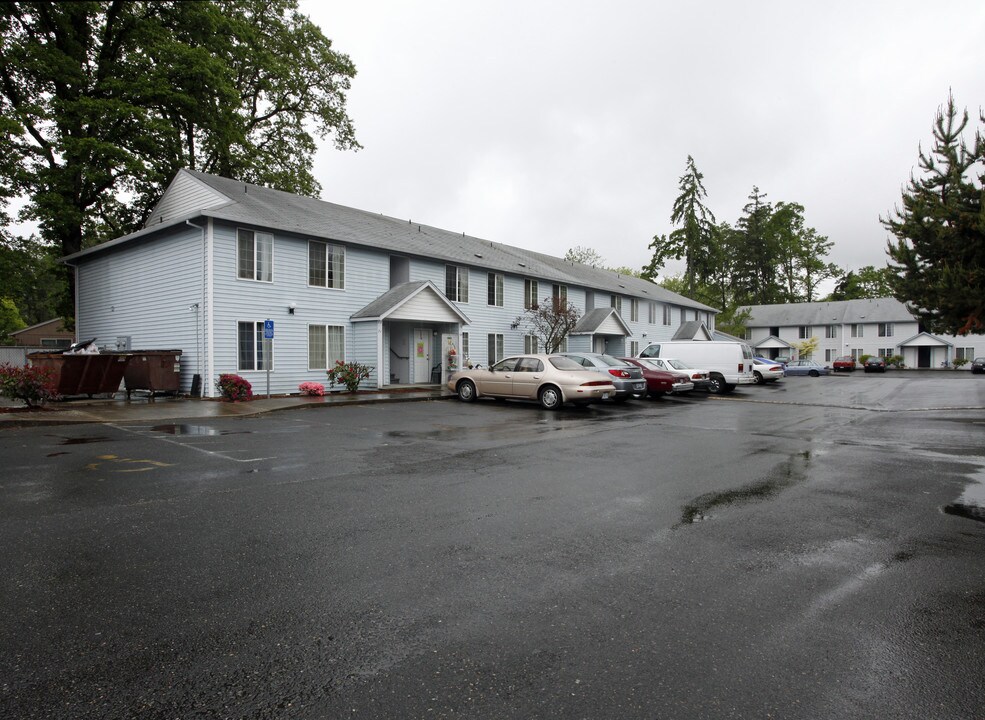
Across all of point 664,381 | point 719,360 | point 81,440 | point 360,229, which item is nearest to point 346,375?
point 360,229

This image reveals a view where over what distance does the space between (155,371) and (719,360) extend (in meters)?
21.0

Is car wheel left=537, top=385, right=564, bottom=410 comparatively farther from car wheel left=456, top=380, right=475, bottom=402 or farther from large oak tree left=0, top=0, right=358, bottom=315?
large oak tree left=0, top=0, right=358, bottom=315

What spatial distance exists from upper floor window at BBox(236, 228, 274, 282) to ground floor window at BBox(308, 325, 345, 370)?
8.05 ft

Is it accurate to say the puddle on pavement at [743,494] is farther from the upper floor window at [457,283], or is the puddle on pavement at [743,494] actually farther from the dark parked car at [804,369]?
the dark parked car at [804,369]

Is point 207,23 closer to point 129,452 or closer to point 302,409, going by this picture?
point 302,409

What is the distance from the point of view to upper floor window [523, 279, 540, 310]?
30.2 metres

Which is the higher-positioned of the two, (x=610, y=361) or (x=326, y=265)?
(x=326, y=265)

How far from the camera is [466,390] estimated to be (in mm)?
18281

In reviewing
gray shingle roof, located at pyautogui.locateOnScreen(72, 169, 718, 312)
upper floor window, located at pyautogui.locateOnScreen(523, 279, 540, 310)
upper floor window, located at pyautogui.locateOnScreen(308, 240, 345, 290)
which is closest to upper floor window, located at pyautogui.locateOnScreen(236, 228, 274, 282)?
gray shingle roof, located at pyautogui.locateOnScreen(72, 169, 718, 312)

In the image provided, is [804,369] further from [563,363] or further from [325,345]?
[325,345]

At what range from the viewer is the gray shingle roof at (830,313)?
63500 millimetres

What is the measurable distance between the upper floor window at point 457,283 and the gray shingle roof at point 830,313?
47.8 metres

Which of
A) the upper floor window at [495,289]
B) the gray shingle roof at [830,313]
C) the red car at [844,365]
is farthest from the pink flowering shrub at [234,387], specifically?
the gray shingle roof at [830,313]

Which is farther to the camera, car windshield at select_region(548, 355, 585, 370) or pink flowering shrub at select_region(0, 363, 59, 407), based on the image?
car windshield at select_region(548, 355, 585, 370)
